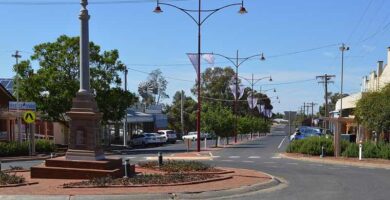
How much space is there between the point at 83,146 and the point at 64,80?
86.8ft

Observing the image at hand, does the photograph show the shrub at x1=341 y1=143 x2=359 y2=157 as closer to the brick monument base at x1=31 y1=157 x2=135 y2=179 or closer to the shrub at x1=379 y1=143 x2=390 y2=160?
the shrub at x1=379 y1=143 x2=390 y2=160

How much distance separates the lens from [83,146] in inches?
739

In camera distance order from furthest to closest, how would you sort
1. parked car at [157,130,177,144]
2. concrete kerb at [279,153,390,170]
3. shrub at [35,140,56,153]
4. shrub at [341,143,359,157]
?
1. parked car at [157,130,177,144]
2. shrub at [35,140,56,153]
3. shrub at [341,143,359,157]
4. concrete kerb at [279,153,390,170]

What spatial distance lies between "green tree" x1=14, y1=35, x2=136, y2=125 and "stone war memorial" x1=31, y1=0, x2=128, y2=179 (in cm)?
2479

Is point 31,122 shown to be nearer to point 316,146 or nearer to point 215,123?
point 316,146

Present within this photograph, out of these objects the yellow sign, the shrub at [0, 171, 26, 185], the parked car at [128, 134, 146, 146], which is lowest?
the parked car at [128, 134, 146, 146]

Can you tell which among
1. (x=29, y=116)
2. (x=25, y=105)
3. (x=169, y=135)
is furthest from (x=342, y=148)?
(x=169, y=135)

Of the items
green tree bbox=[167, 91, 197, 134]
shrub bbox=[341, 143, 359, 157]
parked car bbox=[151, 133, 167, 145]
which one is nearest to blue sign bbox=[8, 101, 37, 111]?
shrub bbox=[341, 143, 359, 157]

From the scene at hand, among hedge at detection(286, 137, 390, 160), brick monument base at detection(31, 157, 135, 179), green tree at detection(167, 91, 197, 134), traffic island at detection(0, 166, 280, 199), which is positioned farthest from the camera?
green tree at detection(167, 91, 197, 134)

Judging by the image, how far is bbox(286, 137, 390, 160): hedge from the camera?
1245 inches

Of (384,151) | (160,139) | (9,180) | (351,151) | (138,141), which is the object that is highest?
(9,180)

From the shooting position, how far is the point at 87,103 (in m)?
19.0

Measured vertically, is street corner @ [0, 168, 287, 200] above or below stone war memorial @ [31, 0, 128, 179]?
below

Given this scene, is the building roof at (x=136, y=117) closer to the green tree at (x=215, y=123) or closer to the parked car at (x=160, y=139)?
the parked car at (x=160, y=139)
